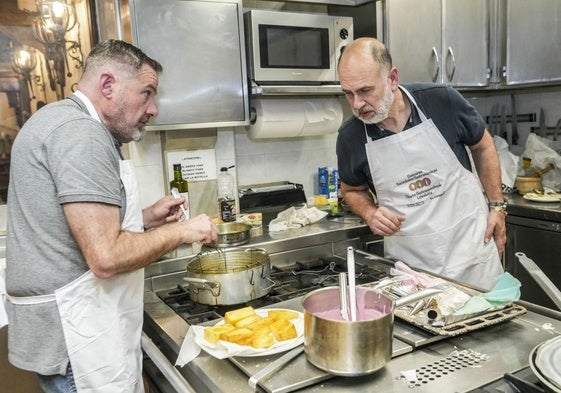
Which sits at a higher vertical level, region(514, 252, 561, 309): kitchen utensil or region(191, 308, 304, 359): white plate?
region(514, 252, 561, 309): kitchen utensil

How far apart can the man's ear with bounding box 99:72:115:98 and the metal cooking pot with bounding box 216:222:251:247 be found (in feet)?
2.94

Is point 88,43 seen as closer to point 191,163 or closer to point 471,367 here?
point 191,163

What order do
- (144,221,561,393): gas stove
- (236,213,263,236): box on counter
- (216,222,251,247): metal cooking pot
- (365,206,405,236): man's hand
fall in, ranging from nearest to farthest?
(144,221,561,393): gas stove < (365,206,405,236): man's hand < (216,222,251,247): metal cooking pot < (236,213,263,236): box on counter

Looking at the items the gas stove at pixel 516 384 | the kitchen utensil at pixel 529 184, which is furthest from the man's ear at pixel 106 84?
the kitchen utensil at pixel 529 184

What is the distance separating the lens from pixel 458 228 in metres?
1.78

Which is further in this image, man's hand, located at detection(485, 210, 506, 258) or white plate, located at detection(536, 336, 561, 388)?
man's hand, located at detection(485, 210, 506, 258)

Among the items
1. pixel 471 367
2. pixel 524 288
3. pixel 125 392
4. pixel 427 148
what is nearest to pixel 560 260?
pixel 524 288

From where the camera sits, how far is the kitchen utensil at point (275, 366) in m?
0.99

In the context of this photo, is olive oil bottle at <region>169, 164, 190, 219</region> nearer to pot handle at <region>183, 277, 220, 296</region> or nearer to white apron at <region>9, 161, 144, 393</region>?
pot handle at <region>183, 277, 220, 296</region>

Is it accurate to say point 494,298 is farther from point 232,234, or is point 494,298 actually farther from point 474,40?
point 474,40

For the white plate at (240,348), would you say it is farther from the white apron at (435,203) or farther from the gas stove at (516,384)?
the white apron at (435,203)

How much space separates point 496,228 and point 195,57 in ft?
4.74

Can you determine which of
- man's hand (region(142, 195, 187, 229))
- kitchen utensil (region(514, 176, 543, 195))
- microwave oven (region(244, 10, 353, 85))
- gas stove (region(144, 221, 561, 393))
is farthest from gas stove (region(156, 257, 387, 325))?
kitchen utensil (region(514, 176, 543, 195))

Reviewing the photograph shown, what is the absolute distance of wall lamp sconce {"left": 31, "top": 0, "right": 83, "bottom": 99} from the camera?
7.52 ft
